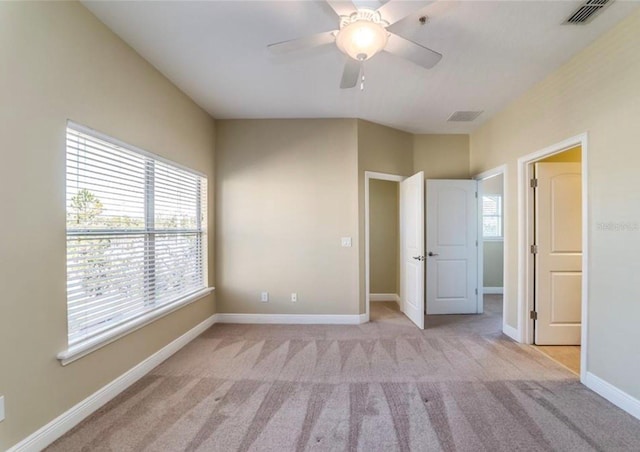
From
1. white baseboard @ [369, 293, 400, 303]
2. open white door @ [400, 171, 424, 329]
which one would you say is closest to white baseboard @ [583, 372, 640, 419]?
open white door @ [400, 171, 424, 329]

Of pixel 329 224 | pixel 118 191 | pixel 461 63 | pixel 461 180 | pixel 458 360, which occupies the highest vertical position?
pixel 461 63

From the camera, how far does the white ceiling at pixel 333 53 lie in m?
1.90

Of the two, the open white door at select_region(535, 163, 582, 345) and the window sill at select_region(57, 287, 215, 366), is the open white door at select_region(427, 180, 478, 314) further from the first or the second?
the window sill at select_region(57, 287, 215, 366)

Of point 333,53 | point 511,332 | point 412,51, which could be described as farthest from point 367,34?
point 511,332

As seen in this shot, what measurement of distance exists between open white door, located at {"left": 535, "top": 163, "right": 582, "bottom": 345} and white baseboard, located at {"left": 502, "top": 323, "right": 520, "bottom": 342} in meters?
0.20

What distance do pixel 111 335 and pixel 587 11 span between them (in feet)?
13.0

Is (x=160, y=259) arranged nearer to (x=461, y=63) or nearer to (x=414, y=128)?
(x=461, y=63)

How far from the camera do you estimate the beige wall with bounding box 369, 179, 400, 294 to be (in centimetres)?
502

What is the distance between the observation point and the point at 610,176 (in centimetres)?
209

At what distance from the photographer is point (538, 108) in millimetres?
2842

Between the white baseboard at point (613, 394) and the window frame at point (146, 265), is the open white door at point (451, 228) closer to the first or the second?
the white baseboard at point (613, 394)

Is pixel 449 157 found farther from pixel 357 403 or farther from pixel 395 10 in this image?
pixel 357 403

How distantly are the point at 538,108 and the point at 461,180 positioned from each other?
1.41m

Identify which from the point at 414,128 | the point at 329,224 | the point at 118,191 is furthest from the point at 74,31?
the point at 414,128
